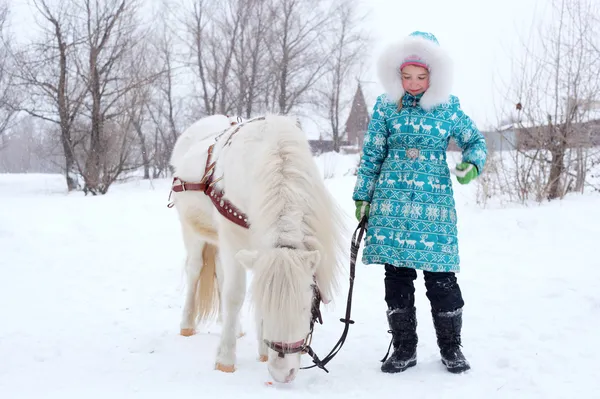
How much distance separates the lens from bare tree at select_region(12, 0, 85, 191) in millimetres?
14273

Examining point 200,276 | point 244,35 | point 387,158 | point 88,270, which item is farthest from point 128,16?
point 387,158

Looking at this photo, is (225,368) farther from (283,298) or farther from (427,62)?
(427,62)

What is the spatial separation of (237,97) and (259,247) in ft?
53.9

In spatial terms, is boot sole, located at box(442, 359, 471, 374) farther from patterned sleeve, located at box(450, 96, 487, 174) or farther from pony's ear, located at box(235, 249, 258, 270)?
pony's ear, located at box(235, 249, 258, 270)

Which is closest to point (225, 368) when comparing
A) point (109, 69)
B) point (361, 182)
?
point (361, 182)

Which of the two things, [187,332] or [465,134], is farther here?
[187,332]

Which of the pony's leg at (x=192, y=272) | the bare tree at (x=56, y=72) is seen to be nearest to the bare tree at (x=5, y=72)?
the bare tree at (x=56, y=72)

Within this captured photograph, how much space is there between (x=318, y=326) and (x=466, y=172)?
169 cm

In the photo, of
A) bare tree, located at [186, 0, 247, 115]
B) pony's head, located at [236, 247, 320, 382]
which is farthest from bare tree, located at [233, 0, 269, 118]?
pony's head, located at [236, 247, 320, 382]

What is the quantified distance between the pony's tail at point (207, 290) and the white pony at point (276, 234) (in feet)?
1.84

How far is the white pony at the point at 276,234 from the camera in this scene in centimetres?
209

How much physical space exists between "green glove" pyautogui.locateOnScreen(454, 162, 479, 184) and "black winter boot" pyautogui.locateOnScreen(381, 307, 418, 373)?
0.83 m

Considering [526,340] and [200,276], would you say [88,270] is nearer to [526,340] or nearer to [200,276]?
[200,276]

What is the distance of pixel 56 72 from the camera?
48.1 feet
